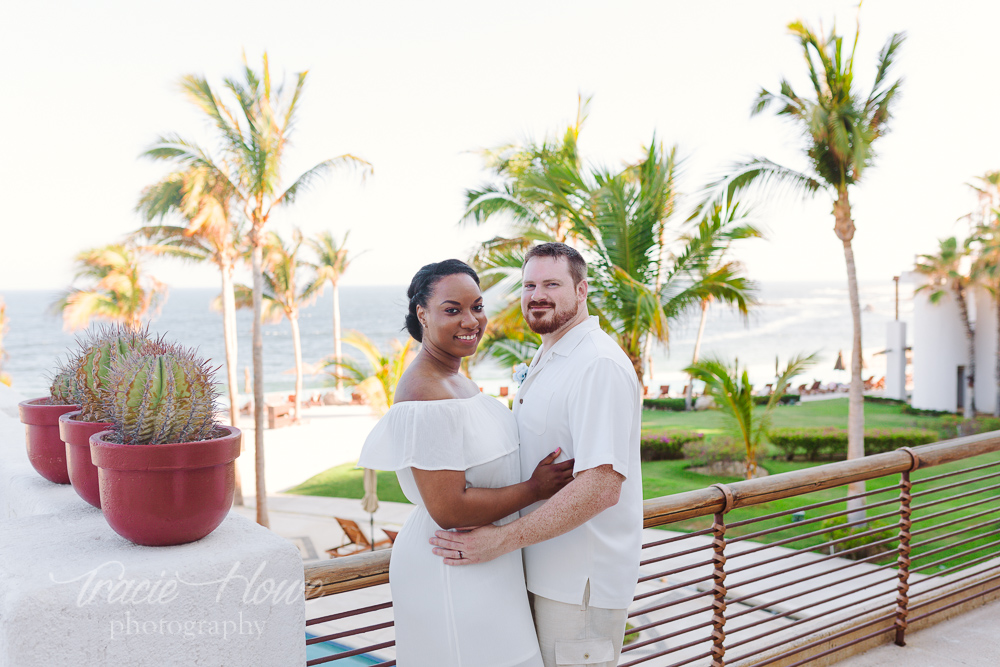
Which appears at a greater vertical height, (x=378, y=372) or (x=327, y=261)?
(x=327, y=261)

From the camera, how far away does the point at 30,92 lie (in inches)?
3371

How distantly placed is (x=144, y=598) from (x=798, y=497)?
16.4 m

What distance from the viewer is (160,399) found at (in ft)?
3.98

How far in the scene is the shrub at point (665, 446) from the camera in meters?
18.0

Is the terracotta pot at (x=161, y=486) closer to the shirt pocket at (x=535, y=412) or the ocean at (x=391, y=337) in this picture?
the shirt pocket at (x=535, y=412)

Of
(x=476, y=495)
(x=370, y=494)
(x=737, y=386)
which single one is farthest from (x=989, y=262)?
(x=476, y=495)

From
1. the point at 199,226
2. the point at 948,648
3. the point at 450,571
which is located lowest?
the point at 948,648

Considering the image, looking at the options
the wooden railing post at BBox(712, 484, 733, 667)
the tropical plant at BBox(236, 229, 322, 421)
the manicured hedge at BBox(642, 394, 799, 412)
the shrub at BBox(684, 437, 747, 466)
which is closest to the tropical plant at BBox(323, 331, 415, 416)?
the shrub at BBox(684, 437, 747, 466)

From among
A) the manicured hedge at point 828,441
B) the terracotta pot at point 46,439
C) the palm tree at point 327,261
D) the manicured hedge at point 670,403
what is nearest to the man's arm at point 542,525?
the terracotta pot at point 46,439

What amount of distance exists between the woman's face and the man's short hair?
304 mm

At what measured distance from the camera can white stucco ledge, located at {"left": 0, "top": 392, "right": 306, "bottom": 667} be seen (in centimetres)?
107

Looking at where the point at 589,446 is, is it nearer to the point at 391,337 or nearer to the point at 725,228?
the point at 725,228

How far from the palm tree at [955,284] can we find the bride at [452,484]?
26.9 meters

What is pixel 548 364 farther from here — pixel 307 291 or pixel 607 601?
pixel 307 291
